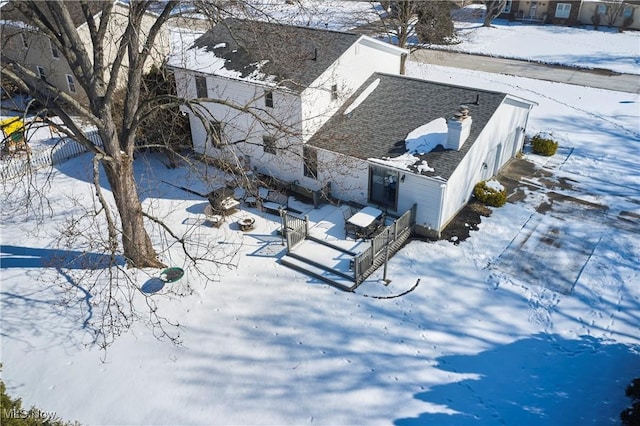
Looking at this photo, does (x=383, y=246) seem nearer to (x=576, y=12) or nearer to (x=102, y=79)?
(x=102, y=79)

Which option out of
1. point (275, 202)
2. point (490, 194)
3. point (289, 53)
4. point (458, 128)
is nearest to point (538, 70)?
point (490, 194)

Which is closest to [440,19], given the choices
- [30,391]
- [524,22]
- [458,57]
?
[458,57]

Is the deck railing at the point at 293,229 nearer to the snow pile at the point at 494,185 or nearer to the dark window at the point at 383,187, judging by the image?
the dark window at the point at 383,187

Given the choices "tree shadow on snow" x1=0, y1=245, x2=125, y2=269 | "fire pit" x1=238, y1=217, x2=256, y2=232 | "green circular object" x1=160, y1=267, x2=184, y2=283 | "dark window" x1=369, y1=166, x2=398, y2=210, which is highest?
"dark window" x1=369, y1=166, x2=398, y2=210

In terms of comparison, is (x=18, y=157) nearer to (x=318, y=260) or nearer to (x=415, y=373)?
(x=318, y=260)

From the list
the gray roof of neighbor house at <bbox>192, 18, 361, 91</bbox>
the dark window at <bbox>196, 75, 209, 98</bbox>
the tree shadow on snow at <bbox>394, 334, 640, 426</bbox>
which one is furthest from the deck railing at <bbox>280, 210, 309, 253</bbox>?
the dark window at <bbox>196, 75, 209, 98</bbox>

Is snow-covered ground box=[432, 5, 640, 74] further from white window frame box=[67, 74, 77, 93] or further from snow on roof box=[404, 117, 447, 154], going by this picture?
white window frame box=[67, 74, 77, 93]

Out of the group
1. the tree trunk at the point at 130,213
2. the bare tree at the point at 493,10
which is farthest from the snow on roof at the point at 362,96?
the bare tree at the point at 493,10
